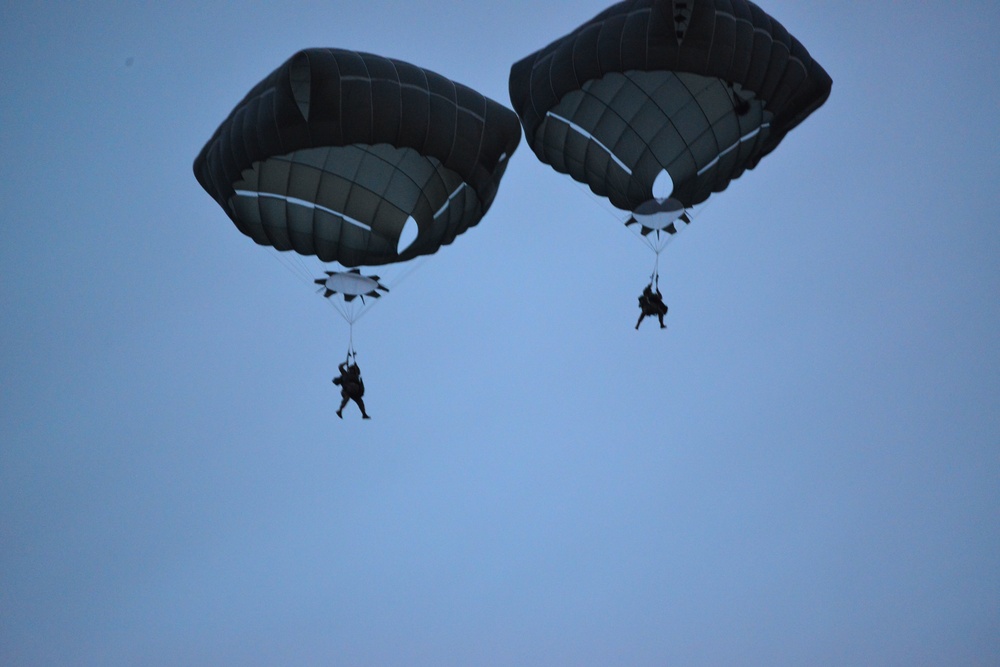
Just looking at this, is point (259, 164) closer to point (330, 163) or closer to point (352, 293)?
point (330, 163)

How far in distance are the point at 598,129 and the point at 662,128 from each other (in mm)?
1078

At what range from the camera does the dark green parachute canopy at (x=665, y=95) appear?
67.4 ft

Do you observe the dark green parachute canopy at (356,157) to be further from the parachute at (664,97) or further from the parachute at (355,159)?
the parachute at (664,97)

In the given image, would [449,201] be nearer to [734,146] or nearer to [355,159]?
[355,159]

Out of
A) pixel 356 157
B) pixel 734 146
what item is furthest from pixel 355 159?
pixel 734 146

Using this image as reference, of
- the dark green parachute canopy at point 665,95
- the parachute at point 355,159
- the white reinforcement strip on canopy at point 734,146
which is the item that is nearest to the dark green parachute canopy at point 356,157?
the parachute at point 355,159

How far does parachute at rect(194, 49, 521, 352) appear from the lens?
19.6 metres

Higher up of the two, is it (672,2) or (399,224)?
(672,2)

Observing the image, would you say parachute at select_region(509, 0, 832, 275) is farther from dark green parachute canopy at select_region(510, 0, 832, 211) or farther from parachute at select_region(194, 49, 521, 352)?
parachute at select_region(194, 49, 521, 352)

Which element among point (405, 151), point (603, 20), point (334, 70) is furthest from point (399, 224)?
point (603, 20)

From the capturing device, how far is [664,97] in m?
21.5

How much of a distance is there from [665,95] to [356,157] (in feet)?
17.2

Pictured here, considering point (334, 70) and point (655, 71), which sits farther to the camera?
point (655, 71)

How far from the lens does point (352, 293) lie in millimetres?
21906
